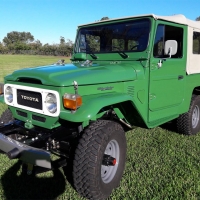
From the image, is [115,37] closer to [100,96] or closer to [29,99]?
[100,96]

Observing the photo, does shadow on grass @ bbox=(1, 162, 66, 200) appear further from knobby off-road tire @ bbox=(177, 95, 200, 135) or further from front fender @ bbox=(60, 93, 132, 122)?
knobby off-road tire @ bbox=(177, 95, 200, 135)

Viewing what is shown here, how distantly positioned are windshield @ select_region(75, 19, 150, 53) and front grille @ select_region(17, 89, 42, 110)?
1.67 m

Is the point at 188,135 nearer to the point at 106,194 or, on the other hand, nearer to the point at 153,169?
the point at 153,169

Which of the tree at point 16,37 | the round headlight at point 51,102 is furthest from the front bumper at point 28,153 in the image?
the tree at point 16,37

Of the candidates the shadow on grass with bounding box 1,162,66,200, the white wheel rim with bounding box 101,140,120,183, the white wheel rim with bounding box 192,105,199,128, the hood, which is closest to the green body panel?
the hood

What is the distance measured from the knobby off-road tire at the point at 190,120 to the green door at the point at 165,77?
542mm

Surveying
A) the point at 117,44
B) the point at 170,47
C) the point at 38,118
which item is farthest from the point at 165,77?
the point at 38,118

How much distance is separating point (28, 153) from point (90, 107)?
837mm

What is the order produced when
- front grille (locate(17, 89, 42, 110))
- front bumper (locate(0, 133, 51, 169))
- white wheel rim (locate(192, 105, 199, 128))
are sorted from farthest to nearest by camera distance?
1. white wheel rim (locate(192, 105, 199, 128))
2. front grille (locate(17, 89, 42, 110))
3. front bumper (locate(0, 133, 51, 169))

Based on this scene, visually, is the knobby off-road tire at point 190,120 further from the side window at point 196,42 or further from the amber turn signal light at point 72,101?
the amber turn signal light at point 72,101

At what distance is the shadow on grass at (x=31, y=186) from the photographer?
306 centimetres

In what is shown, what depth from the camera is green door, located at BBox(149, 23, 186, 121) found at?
151 inches

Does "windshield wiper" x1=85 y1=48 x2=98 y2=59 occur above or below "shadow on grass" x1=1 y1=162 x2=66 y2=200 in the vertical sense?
above

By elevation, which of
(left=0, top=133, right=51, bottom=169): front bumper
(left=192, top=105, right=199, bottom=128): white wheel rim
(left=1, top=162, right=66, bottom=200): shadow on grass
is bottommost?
(left=1, top=162, right=66, bottom=200): shadow on grass
